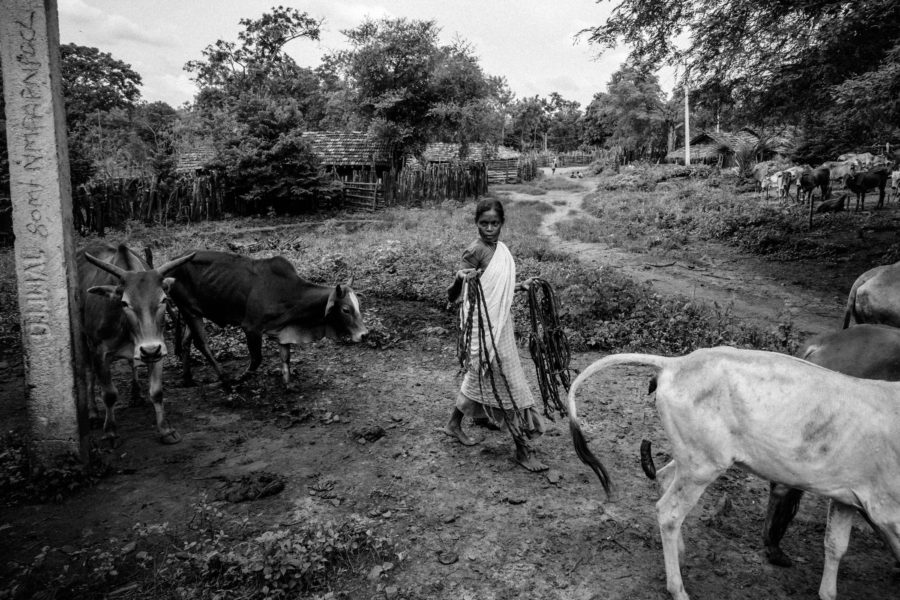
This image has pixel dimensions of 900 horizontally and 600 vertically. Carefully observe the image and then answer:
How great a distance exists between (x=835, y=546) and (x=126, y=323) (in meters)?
5.49

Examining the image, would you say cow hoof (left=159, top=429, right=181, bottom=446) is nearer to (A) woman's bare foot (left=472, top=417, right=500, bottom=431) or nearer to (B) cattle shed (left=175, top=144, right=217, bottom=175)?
(A) woman's bare foot (left=472, top=417, right=500, bottom=431)

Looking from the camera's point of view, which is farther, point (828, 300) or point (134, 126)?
point (134, 126)

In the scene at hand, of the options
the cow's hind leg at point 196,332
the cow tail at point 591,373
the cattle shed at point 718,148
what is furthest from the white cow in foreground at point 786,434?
the cattle shed at point 718,148

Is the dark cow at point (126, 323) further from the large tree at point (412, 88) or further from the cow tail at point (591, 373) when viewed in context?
the large tree at point (412, 88)

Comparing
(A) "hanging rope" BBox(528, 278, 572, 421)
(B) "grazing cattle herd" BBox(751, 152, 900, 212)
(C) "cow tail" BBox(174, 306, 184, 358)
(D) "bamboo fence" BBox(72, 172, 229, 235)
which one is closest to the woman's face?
(A) "hanging rope" BBox(528, 278, 572, 421)

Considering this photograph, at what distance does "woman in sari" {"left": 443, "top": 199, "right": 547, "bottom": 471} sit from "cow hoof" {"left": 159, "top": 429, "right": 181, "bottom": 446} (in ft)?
8.71

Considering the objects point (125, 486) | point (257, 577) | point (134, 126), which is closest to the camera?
point (257, 577)

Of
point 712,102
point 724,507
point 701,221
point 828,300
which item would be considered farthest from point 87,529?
point 701,221

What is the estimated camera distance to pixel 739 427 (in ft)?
9.27

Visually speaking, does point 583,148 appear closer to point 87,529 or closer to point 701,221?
point 701,221

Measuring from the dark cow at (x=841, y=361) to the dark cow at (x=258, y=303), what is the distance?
4.28 m

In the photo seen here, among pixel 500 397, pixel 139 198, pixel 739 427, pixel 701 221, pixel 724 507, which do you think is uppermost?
pixel 139 198

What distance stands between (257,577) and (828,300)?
9733 mm

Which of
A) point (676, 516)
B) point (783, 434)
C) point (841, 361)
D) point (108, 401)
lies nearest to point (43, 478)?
point (108, 401)
